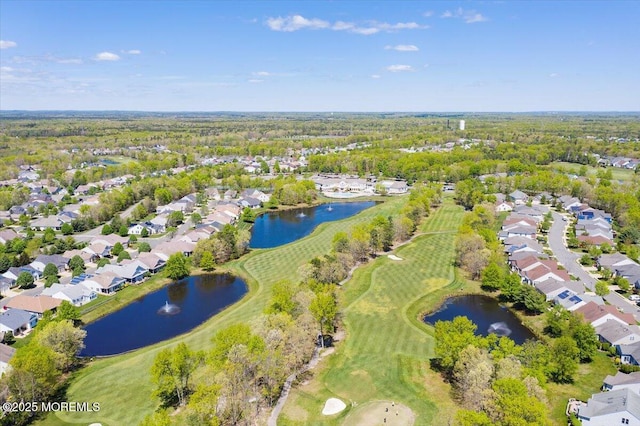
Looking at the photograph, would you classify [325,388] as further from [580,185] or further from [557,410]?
[580,185]

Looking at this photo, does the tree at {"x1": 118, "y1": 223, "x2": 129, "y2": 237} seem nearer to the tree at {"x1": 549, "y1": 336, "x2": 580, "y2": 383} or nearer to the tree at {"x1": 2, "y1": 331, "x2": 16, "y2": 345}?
the tree at {"x1": 2, "y1": 331, "x2": 16, "y2": 345}

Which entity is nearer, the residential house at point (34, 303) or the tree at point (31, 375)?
the tree at point (31, 375)

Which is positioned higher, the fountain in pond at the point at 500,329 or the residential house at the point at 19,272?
the residential house at the point at 19,272

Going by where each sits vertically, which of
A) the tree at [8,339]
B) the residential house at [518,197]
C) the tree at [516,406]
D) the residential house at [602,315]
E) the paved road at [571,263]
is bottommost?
the tree at [8,339]

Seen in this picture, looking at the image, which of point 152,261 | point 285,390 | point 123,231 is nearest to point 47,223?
point 123,231

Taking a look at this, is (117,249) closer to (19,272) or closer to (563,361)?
(19,272)

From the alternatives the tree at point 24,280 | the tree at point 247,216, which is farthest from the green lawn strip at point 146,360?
the tree at point 24,280

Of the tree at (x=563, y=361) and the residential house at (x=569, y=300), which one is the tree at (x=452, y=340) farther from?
the residential house at (x=569, y=300)
